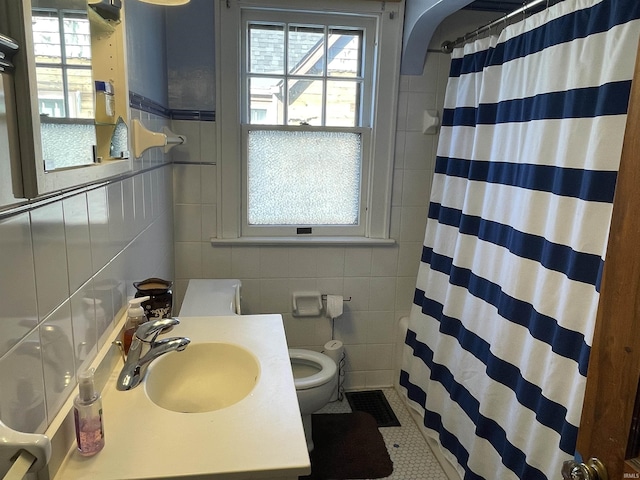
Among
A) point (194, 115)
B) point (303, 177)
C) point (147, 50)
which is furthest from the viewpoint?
point (303, 177)

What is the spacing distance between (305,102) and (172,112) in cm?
67

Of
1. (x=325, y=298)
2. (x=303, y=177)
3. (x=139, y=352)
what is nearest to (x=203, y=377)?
(x=139, y=352)

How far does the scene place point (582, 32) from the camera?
1410mm

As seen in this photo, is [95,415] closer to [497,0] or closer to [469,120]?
[469,120]

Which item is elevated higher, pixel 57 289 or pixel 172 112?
pixel 172 112

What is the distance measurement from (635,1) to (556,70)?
0.95 feet

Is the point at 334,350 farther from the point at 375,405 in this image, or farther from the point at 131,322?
the point at 131,322

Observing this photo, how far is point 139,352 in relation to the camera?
117cm

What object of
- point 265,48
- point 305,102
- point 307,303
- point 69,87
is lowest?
point 307,303

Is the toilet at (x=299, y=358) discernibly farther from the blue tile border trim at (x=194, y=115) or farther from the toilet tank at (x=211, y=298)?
the blue tile border trim at (x=194, y=115)

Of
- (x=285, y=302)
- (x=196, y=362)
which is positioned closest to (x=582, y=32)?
(x=196, y=362)

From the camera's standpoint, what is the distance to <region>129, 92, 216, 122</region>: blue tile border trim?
5.40 ft

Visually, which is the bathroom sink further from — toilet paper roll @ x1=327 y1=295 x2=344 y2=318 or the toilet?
toilet paper roll @ x1=327 y1=295 x2=344 y2=318

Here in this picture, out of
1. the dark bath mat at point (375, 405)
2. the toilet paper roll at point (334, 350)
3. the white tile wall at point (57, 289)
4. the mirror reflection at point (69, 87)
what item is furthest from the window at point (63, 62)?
the dark bath mat at point (375, 405)
